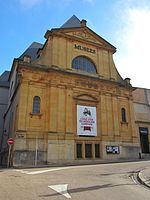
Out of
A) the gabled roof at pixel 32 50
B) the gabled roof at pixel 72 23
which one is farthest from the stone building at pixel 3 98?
the gabled roof at pixel 72 23

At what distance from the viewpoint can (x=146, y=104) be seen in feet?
123

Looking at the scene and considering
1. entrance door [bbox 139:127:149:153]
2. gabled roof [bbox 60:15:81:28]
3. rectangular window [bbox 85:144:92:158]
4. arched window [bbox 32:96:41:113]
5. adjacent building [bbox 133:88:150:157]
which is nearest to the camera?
arched window [bbox 32:96:41:113]

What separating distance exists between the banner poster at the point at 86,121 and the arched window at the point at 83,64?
18.7 ft

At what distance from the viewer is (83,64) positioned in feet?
98.6

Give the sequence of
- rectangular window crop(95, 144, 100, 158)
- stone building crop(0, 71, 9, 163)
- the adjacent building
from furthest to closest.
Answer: stone building crop(0, 71, 9, 163), the adjacent building, rectangular window crop(95, 144, 100, 158)

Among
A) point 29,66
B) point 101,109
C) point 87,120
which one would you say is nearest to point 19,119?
point 29,66

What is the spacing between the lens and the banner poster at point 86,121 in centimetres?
2612

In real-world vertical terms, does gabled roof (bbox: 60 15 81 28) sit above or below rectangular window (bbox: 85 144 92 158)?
above

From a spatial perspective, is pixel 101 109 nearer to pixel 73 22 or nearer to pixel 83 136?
pixel 83 136

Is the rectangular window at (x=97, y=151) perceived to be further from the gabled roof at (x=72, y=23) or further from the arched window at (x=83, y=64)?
the gabled roof at (x=72, y=23)

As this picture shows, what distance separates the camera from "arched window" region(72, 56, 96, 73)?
29.4 meters

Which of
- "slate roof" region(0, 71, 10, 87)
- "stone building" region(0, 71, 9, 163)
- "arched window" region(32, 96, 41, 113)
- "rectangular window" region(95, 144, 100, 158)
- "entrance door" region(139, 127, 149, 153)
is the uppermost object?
"slate roof" region(0, 71, 10, 87)

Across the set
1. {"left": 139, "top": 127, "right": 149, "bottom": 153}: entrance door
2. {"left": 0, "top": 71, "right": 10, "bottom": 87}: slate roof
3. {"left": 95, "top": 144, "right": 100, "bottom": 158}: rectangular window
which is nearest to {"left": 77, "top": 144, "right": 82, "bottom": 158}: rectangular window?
{"left": 95, "top": 144, "right": 100, "bottom": 158}: rectangular window

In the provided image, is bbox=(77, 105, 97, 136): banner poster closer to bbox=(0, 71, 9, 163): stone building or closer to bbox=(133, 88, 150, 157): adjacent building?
bbox=(133, 88, 150, 157): adjacent building
